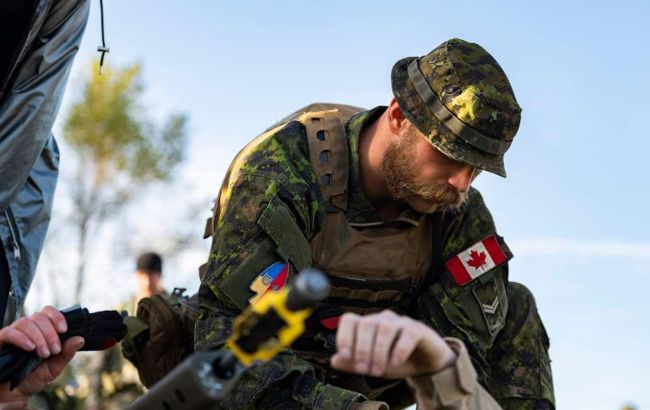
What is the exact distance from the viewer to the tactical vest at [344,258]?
5008 millimetres

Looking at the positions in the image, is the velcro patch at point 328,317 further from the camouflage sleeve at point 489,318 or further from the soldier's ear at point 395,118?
the soldier's ear at point 395,118

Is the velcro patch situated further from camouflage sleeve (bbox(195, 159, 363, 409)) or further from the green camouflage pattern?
camouflage sleeve (bbox(195, 159, 363, 409))

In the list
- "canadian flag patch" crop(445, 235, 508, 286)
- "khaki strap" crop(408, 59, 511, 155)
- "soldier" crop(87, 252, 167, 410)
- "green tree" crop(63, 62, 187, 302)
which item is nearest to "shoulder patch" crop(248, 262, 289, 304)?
"khaki strap" crop(408, 59, 511, 155)

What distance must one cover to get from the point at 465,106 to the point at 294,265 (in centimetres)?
98

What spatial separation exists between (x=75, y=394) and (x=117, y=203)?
1639cm

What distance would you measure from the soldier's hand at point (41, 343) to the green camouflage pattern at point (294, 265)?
0.73 meters

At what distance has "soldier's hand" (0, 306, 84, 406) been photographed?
137 inches

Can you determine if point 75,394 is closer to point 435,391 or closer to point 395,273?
point 395,273

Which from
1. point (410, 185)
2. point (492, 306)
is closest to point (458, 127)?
point (410, 185)

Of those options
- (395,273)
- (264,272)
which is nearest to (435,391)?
(264,272)

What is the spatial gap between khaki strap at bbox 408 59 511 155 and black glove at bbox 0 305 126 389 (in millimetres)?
1632

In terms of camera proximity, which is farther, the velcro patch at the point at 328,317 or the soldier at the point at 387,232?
the velcro patch at the point at 328,317

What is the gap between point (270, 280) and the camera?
4.49 metres

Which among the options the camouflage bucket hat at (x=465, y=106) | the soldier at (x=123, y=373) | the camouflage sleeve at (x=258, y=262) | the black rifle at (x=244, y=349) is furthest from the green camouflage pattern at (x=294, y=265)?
the soldier at (x=123, y=373)
